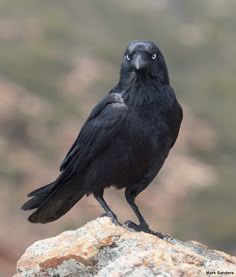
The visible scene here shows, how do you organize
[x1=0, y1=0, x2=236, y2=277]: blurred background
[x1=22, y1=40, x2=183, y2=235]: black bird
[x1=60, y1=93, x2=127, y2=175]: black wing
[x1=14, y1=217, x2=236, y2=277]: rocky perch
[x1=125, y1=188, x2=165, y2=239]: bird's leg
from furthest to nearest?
[x1=0, y1=0, x2=236, y2=277]: blurred background
[x1=60, y1=93, x2=127, y2=175]: black wing
[x1=22, y1=40, x2=183, y2=235]: black bird
[x1=125, y1=188, x2=165, y2=239]: bird's leg
[x1=14, y1=217, x2=236, y2=277]: rocky perch

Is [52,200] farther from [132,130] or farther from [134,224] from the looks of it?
[132,130]

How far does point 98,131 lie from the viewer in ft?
30.6

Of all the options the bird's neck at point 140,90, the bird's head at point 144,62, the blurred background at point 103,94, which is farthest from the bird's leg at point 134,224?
the blurred background at point 103,94

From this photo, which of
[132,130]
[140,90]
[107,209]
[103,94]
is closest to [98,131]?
[132,130]

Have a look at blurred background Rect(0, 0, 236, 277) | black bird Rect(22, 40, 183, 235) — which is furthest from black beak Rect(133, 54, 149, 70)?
blurred background Rect(0, 0, 236, 277)

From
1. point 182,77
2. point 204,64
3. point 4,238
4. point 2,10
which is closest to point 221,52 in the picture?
point 204,64

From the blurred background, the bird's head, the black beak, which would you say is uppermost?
the blurred background

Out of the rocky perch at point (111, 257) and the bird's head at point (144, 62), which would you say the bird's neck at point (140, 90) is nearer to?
the bird's head at point (144, 62)

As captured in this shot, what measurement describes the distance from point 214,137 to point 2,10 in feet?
40.6

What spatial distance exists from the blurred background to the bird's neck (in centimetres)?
671

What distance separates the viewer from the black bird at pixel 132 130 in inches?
354

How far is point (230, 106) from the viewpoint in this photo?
32.4 metres

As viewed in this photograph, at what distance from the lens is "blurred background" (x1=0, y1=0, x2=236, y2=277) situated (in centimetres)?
2170

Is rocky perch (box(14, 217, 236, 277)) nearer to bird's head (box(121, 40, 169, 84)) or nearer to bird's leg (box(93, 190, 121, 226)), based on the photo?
bird's leg (box(93, 190, 121, 226))
